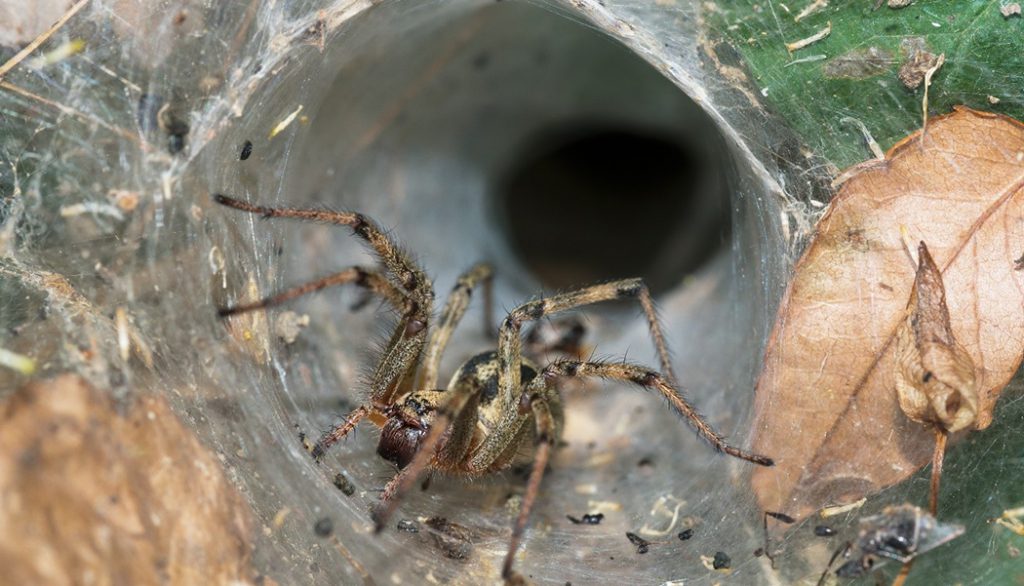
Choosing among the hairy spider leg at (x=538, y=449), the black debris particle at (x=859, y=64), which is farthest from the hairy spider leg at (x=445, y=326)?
the black debris particle at (x=859, y=64)

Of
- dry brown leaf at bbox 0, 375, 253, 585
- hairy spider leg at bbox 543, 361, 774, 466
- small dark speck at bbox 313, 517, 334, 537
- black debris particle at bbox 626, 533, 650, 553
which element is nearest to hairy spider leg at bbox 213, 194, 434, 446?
small dark speck at bbox 313, 517, 334, 537

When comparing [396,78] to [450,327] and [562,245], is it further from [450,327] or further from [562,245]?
[562,245]

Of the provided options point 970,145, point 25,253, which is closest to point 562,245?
point 970,145

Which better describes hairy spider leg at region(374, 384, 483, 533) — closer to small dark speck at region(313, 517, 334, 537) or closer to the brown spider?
the brown spider

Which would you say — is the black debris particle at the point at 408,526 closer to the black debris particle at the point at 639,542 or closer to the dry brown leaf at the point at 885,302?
the black debris particle at the point at 639,542

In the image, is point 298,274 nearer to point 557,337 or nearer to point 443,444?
point 443,444

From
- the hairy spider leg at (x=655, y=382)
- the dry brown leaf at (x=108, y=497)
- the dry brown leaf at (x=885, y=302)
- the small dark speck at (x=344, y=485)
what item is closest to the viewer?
the dry brown leaf at (x=108, y=497)
